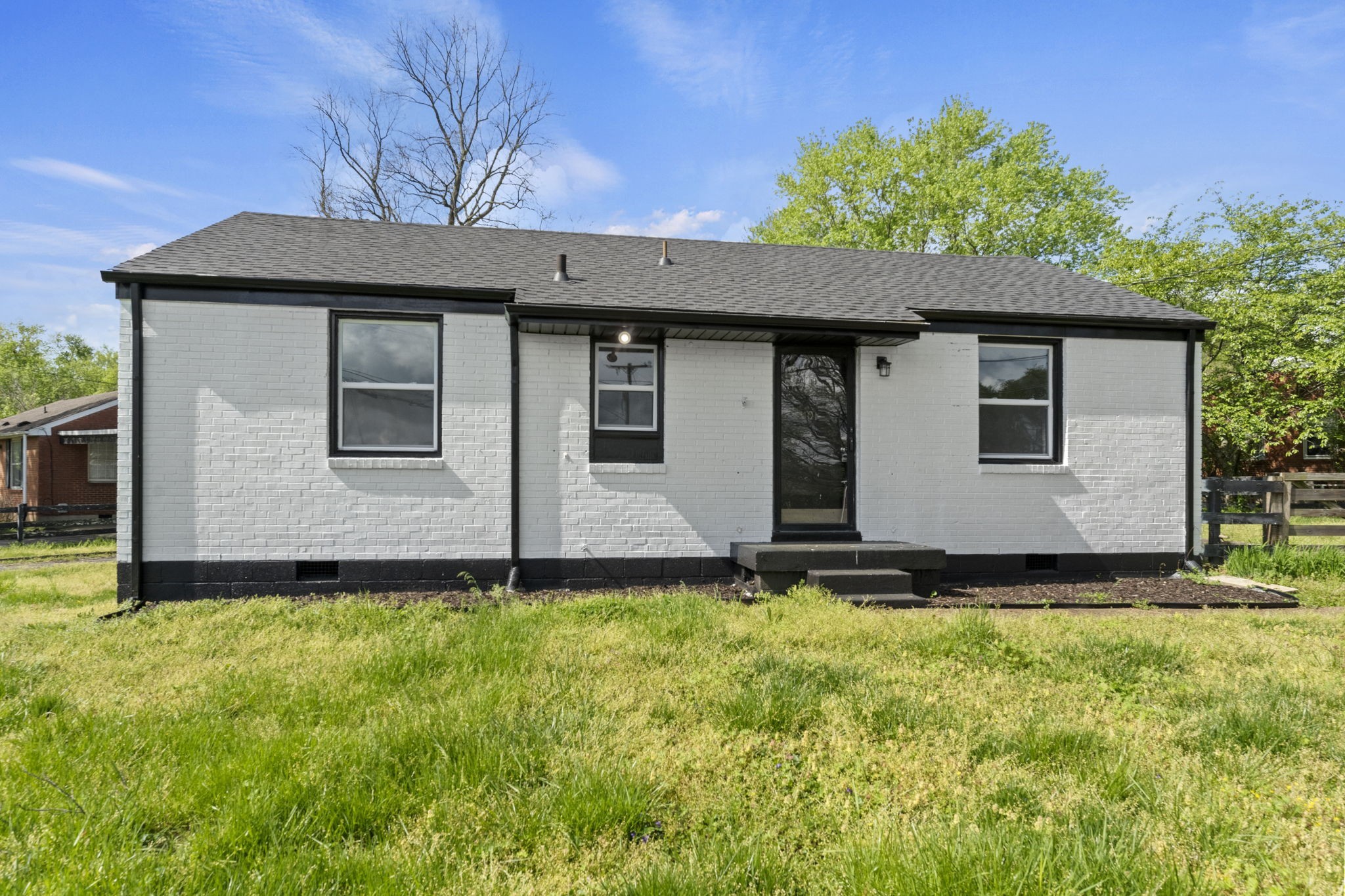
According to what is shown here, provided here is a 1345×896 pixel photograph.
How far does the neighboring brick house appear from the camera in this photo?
65.9 ft

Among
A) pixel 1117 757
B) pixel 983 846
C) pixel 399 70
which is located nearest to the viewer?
pixel 983 846

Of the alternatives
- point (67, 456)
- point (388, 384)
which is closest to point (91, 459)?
point (67, 456)

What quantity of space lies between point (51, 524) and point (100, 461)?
409 centimetres

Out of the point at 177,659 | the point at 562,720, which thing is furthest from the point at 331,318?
the point at 562,720

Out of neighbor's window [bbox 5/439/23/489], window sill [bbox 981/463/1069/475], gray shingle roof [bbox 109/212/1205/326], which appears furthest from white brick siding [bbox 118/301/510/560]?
neighbor's window [bbox 5/439/23/489]

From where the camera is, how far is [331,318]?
7418 millimetres

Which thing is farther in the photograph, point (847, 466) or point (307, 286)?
point (847, 466)

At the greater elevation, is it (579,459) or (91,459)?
(579,459)

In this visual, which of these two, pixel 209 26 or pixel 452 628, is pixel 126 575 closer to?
pixel 452 628

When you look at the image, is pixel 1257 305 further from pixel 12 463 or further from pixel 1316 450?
pixel 12 463

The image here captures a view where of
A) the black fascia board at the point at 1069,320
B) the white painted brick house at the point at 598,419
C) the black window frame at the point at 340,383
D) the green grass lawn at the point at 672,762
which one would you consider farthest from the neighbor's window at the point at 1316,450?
the black window frame at the point at 340,383

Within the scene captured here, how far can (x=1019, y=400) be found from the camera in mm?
8625

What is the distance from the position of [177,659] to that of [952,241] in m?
26.6

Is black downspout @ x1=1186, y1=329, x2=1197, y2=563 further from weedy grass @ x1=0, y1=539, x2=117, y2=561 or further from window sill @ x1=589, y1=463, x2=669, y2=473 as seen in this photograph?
weedy grass @ x1=0, y1=539, x2=117, y2=561
